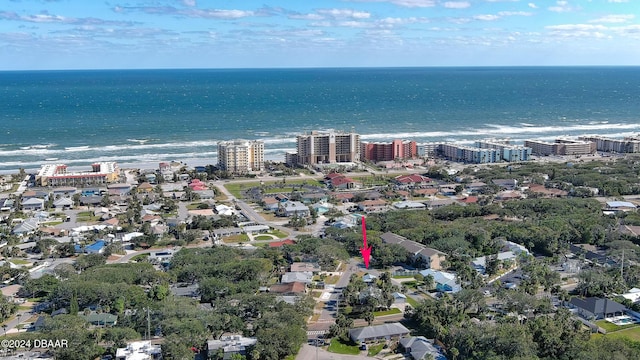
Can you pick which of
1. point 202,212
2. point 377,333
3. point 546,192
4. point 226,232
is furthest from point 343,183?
point 377,333

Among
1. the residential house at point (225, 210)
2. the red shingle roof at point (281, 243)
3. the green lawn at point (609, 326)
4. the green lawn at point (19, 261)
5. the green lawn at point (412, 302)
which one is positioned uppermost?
the residential house at point (225, 210)

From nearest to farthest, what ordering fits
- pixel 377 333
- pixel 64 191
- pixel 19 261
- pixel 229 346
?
pixel 229 346
pixel 377 333
pixel 19 261
pixel 64 191

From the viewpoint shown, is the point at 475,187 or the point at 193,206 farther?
the point at 475,187

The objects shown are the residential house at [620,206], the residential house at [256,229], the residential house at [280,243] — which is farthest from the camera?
the residential house at [620,206]

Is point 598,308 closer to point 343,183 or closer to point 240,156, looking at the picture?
point 343,183

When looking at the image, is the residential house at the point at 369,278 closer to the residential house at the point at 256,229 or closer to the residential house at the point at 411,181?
the residential house at the point at 256,229

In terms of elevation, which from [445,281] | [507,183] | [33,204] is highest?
[507,183]

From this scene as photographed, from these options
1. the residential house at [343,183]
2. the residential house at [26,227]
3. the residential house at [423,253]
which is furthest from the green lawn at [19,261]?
the residential house at [343,183]
